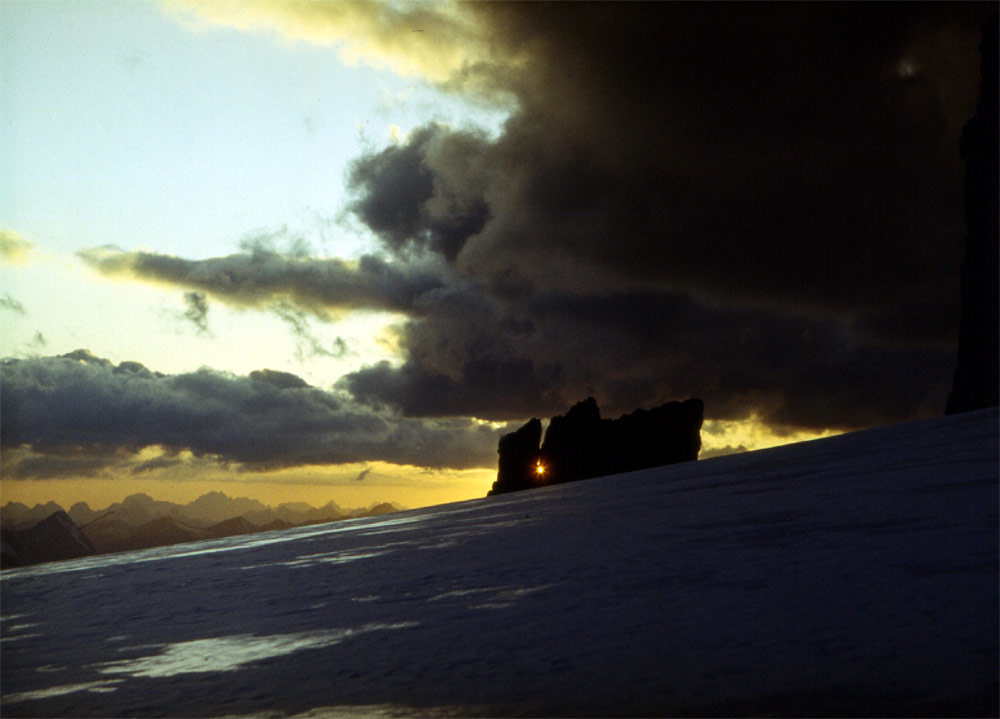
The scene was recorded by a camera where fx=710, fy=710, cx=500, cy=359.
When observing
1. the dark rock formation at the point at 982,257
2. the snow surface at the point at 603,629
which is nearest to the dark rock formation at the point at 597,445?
the dark rock formation at the point at 982,257

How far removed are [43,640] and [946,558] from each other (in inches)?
292

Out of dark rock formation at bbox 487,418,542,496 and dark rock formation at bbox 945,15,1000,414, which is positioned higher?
dark rock formation at bbox 945,15,1000,414

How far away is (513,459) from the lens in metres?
152

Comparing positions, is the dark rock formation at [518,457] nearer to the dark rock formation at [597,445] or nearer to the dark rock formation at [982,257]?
the dark rock formation at [597,445]

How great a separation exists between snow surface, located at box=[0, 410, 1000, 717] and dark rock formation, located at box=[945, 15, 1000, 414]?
99044 millimetres

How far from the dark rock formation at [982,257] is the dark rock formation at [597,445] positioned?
180 ft

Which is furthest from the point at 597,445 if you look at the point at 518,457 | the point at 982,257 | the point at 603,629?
the point at 603,629

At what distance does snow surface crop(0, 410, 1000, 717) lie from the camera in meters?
3.04

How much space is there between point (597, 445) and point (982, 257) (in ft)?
246

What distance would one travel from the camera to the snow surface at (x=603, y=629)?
3035mm

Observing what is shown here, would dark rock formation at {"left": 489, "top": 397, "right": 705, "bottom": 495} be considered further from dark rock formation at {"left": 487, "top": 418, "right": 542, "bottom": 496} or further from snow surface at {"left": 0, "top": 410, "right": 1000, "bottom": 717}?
snow surface at {"left": 0, "top": 410, "right": 1000, "bottom": 717}

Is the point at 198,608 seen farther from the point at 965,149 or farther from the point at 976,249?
the point at 965,149

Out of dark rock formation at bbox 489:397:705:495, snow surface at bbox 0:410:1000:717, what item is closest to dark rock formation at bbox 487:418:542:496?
dark rock formation at bbox 489:397:705:495

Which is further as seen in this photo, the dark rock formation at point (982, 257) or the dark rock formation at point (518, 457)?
the dark rock formation at point (518, 457)
